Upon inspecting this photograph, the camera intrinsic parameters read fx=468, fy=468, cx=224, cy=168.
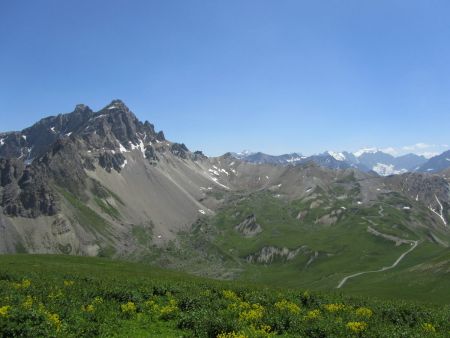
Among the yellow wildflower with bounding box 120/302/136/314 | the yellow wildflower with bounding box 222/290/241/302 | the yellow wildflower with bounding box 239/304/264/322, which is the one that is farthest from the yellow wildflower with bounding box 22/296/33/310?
the yellow wildflower with bounding box 222/290/241/302

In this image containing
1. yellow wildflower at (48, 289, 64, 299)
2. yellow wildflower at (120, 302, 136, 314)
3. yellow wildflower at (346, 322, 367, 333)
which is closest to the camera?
yellow wildflower at (346, 322, 367, 333)

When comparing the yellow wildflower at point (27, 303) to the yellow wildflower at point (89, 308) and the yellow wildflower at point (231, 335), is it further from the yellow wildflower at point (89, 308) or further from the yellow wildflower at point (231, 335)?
the yellow wildflower at point (231, 335)

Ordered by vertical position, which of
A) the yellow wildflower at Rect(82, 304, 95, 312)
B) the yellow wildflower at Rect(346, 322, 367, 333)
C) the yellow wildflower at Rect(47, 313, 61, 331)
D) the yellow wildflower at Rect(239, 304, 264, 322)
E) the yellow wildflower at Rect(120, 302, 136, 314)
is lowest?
the yellow wildflower at Rect(346, 322, 367, 333)

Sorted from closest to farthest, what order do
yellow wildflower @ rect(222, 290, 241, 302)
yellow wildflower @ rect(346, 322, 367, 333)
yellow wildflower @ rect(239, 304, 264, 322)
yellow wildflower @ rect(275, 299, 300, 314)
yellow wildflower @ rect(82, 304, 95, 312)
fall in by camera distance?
yellow wildflower @ rect(346, 322, 367, 333)
yellow wildflower @ rect(82, 304, 95, 312)
yellow wildflower @ rect(239, 304, 264, 322)
yellow wildflower @ rect(275, 299, 300, 314)
yellow wildflower @ rect(222, 290, 241, 302)

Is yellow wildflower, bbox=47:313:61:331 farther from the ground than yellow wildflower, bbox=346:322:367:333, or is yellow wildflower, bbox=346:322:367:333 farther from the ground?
yellow wildflower, bbox=47:313:61:331

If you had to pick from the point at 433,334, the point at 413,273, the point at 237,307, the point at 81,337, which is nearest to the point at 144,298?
the point at 237,307

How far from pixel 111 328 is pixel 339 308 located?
1998cm

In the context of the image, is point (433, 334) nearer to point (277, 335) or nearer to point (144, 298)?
point (277, 335)

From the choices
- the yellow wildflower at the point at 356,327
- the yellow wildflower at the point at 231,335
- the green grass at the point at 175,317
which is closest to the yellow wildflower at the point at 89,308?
the green grass at the point at 175,317

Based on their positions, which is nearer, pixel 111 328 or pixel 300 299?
pixel 111 328

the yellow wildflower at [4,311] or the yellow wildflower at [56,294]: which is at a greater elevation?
the yellow wildflower at [4,311]

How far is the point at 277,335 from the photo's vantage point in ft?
96.7

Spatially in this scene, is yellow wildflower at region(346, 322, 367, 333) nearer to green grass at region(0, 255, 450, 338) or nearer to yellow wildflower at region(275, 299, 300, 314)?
green grass at region(0, 255, 450, 338)

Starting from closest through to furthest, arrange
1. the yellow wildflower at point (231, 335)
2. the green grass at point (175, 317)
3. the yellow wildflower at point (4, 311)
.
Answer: the yellow wildflower at point (4, 311) < the yellow wildflower at point (231, 335) < the green grass at point (175, 317)
